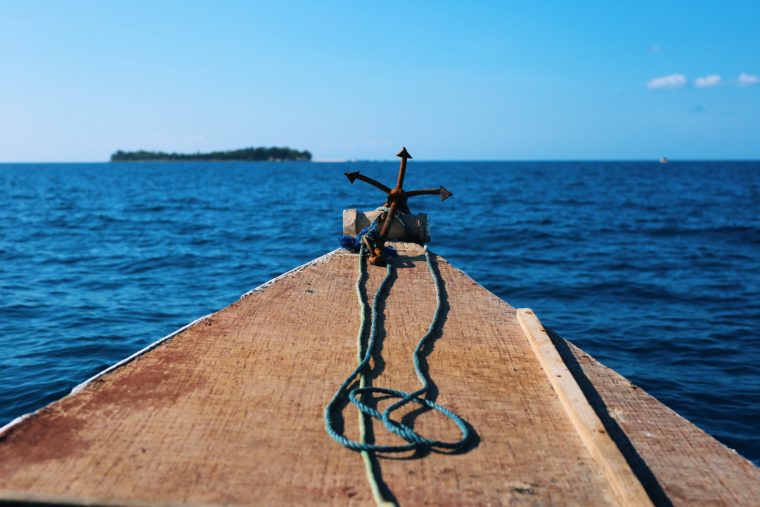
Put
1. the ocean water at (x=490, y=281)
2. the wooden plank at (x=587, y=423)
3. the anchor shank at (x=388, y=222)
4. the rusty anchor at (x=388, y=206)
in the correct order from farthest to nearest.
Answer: the ocean water at (x=490, y=281) → the anchor shank at (x=388, y=222) → the rusty anchor at (x=388, y=206) → the wooden plank at (x=587, y=423)

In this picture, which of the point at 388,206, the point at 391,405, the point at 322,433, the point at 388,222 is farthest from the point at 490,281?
the point at 322,433

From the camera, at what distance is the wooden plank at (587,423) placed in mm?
2512

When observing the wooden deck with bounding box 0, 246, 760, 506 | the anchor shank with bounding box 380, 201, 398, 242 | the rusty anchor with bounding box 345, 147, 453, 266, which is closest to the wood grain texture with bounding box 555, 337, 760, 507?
Answer: the wooden deck with bounding box 0, 246, 760, 506

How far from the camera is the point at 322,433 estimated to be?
2938 millimetres

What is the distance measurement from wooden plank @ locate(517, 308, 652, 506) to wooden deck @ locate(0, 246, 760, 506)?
0.03ft

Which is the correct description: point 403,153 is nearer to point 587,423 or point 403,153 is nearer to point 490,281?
point 587,423

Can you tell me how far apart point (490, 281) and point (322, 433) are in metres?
9.56

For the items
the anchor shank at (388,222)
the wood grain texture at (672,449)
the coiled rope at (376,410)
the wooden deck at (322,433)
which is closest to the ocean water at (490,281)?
the wood grain texture at (672,449)

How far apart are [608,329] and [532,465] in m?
6.57

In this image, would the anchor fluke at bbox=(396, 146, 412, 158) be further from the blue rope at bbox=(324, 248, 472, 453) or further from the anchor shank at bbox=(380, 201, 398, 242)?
the blue rope at bbox=(324, 248, 472, 453)

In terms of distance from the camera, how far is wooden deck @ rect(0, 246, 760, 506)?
8.25 ft

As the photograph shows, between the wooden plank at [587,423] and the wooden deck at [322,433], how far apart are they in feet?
0.03

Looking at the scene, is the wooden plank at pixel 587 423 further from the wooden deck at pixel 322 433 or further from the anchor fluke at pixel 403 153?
the anchor fluke at pixel 403 153

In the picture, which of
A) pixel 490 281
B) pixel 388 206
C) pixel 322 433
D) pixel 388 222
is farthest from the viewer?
pixel 490 281
